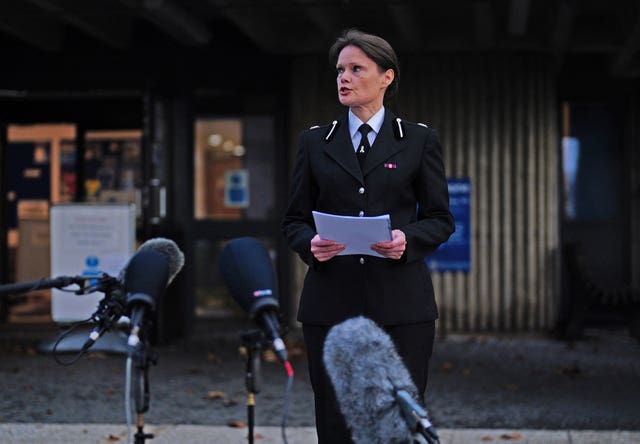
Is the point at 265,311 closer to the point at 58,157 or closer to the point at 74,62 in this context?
the point at 74,62

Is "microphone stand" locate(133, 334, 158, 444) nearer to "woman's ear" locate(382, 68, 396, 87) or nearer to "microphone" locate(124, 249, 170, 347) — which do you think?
"microphone" locate(124, 249, 170, 347)

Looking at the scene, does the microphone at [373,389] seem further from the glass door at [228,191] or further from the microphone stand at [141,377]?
the glass door at [228,191]

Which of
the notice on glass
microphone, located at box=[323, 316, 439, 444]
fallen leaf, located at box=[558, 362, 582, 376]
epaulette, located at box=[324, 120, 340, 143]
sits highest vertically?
epaulette, located at box=[324, 120, 340, 143]

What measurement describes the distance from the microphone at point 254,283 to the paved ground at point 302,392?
11.0 ft

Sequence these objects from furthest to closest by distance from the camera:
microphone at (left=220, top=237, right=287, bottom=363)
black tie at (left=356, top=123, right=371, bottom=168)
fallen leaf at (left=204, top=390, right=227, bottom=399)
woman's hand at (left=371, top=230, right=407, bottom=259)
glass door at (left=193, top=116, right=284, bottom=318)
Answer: glass door at (left=193, top=116, right=284, bottom=318) → fallen leaf at (left=204, top=390, right=227, bottom=399) → black tie at (left=356, top=123, right=371, bottom=168) → woman's hand at (left=371, top=230, right=407, bottom=259) → microphone at (left=220, top=237, right=287, bottom=363)

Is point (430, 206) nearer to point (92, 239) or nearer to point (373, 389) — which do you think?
point (373, 389)

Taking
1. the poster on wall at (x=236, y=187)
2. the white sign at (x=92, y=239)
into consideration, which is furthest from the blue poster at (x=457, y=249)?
the white sign at (x=92, y=239)

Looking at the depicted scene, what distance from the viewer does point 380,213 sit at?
3.42 meters

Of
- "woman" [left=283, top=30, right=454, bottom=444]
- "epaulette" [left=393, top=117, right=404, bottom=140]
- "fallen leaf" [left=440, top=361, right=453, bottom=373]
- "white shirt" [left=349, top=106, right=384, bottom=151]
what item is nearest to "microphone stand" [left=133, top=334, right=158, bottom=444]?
"woman" [left=283, top=30, right=454, bottom=444]

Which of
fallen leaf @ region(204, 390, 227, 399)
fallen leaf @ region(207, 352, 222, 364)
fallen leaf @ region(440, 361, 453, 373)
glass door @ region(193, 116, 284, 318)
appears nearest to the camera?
fallen leaf @ region(204, 390, 227, 399)

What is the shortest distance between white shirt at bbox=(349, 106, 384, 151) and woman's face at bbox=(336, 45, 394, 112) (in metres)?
0.09

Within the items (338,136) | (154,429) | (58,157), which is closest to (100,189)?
(58,157)

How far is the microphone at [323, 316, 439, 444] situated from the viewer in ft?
7.20

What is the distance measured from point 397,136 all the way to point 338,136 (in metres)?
0.19
